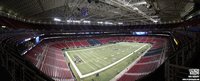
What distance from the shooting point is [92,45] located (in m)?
41.8

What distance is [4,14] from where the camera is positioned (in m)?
32.2

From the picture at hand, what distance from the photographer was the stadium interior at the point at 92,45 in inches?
268

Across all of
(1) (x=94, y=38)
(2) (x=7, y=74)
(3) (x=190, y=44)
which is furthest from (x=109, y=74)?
(1) (x=94, y=38)

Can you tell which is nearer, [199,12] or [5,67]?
[5,67]

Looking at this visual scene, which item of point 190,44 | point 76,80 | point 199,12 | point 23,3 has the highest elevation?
point 23,3

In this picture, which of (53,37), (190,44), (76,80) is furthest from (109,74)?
(53,37)

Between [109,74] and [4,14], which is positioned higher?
[4,14]

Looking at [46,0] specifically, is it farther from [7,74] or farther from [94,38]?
[7,74]

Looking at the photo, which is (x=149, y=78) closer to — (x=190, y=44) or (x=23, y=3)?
(x=190, y=44)

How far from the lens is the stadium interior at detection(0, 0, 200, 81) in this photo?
22.3 ft

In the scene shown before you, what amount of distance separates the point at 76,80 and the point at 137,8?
67.3ft

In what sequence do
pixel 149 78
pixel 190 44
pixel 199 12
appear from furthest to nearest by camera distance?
pixel 199 12, pixel 190 44, pixel 149 78

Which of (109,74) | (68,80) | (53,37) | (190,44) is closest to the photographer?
Answer: (190,44)

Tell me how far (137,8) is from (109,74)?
58.9ft
